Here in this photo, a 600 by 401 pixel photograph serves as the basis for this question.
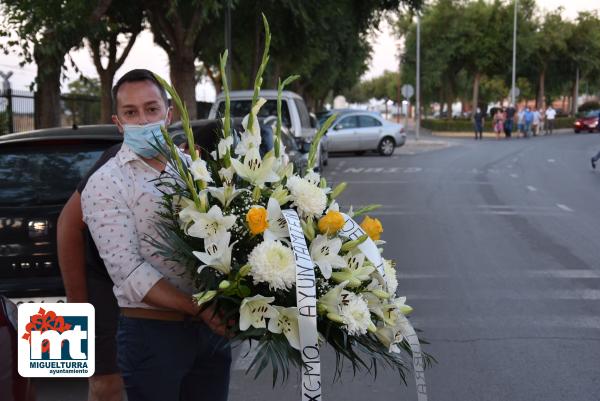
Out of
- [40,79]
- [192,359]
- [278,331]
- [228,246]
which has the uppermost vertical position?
[40,79]

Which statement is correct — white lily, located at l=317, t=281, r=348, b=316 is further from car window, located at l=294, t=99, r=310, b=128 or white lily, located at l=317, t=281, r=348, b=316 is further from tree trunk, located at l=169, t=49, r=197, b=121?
tree trunk, located at l=169, t=49, r=197, b=121

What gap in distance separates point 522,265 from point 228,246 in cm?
711

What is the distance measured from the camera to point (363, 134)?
96.8ft

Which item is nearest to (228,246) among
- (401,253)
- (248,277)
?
(248,277)

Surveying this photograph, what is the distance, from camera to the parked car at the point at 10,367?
9.16 ft

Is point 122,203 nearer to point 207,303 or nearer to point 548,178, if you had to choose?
point 207,303

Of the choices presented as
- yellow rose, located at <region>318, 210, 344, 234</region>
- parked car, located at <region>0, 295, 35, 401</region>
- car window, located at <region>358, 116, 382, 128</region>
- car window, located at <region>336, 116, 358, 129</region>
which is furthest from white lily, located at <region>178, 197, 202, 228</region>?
car window, located at <region>358, 116, 382, 128</region>

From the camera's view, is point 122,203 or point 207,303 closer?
point 207,303

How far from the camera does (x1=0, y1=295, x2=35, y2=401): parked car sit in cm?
279

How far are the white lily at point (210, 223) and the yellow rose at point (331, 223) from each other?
0.28 meters

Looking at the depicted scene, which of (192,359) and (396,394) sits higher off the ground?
(192,359)

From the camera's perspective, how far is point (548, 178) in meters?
20.4

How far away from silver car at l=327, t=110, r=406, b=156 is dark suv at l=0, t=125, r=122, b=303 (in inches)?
938

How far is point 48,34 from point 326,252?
12.5 meters
